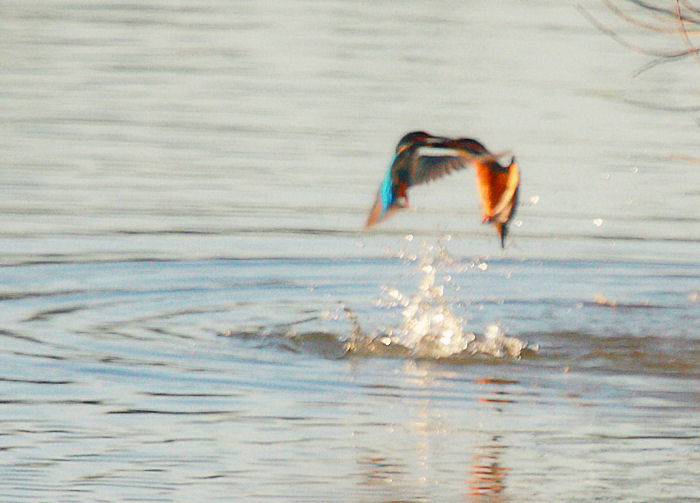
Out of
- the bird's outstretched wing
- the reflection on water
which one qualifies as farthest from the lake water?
the bird's outstretched wing

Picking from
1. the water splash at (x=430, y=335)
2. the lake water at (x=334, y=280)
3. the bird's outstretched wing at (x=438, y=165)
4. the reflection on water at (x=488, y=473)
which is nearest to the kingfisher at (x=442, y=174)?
the bird's outstretched wing at (x=438, y=165)

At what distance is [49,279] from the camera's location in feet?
31.8

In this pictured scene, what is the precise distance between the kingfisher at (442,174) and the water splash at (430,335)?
4.08 ft

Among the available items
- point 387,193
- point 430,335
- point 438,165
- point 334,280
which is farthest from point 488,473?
point 334,280

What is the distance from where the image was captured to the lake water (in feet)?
21.1

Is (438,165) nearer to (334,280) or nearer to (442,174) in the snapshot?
(442,174)

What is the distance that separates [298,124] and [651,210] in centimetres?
366

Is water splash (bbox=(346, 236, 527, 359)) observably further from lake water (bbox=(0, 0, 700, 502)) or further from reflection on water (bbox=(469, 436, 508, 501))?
reflection on water (bbox=(469, 436, 508, 501))

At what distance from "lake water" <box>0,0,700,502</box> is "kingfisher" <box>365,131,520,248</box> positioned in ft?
2.54

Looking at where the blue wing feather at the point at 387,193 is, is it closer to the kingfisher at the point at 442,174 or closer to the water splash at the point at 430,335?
the kingfisher at the point at 442,174

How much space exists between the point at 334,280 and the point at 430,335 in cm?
162

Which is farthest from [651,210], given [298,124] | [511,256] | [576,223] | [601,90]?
[601,90]

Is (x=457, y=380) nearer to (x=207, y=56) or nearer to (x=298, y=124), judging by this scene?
(x=298, y=124)

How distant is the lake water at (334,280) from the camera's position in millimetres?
6426
